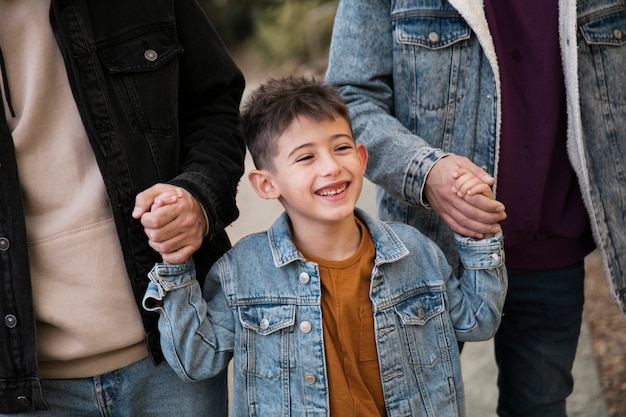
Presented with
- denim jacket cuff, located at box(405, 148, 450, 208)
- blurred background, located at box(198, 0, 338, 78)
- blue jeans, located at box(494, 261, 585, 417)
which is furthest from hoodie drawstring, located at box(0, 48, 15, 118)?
blurred background, located at box(198, 0, 338, 78)

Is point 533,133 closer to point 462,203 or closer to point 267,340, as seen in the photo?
point 462,203

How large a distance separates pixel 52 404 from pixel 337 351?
695mm

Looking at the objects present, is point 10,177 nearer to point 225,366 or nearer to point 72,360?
point 72,360

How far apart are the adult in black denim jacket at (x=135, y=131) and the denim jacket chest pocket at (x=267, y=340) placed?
198mm

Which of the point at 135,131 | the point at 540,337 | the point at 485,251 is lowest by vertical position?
the point at 540,337

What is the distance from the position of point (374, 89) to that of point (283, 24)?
34.2ft

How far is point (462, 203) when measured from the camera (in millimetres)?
2016

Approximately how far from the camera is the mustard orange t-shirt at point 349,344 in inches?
79.4

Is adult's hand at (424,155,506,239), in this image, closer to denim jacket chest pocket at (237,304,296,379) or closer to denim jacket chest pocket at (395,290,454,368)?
denim jacket chest pocket at (395,290,454,368)

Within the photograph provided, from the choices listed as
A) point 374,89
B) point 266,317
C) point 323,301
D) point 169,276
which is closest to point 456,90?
point 374,89

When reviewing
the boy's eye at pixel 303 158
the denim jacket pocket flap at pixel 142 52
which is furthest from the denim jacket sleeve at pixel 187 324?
the denim jacket pocket flap at pixel 142 52

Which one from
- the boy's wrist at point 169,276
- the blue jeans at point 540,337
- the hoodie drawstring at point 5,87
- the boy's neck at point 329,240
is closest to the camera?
the hoodie drawstring at point 5,87

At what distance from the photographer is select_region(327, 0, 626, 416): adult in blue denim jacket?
7.06 feet

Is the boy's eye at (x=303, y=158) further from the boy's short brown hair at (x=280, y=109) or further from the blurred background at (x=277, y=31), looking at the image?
the blurred background at (x=277, y=31)
